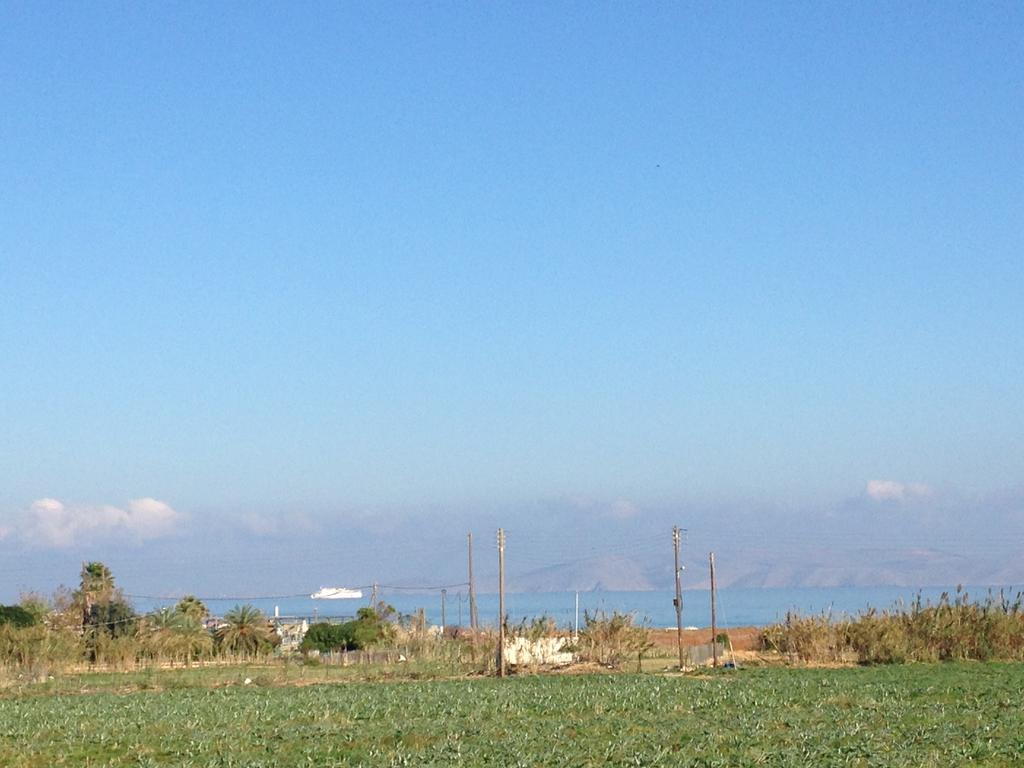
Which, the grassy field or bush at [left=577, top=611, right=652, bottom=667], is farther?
bush at [left=577, top=611, right=652, bottom=667]

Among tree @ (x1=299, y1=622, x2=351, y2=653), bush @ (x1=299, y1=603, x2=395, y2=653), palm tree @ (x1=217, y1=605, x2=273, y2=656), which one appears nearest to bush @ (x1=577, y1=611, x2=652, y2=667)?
bush @ (x1=299, y1=603, x2=395, y2=653)

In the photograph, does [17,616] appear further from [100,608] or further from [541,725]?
[541,725]

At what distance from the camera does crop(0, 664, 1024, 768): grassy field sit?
21172 millimetres

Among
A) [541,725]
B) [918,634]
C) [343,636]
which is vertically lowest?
[541,725]

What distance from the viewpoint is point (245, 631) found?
66688 mm

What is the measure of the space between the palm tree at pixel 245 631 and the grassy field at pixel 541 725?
97.2 feet

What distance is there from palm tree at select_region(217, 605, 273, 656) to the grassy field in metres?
29.6

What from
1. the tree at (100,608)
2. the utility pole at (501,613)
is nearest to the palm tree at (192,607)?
the tree at (100,608)

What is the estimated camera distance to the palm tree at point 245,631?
65250 mm

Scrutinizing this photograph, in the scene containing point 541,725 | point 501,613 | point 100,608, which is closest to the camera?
point 541,725

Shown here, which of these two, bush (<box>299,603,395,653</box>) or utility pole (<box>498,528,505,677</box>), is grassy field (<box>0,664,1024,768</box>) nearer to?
utility pole (<box>498,528,505,677</box>)

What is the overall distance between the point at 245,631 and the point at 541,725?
4390 centimetres

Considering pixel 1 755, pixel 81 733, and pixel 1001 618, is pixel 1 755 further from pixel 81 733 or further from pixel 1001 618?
pixel 1001 618

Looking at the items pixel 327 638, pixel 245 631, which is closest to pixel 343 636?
pixel 327 638
